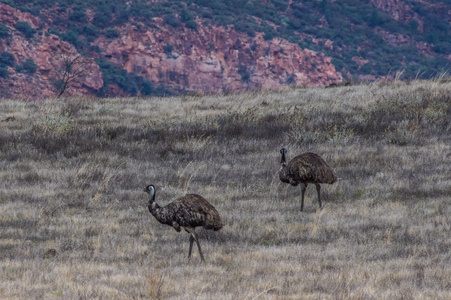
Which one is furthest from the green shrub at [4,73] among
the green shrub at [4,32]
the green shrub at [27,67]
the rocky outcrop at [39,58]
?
the green shrub at [4,32]

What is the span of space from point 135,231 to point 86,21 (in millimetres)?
71212

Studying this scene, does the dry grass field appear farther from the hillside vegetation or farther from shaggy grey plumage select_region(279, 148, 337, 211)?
the hillside vegetation

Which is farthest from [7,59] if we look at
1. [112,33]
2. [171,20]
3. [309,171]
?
[309,171]

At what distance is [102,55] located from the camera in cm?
7581

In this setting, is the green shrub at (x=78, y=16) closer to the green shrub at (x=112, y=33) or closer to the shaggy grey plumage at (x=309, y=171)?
the green shrub at (x=112, y=33)

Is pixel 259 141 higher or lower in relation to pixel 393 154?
lower

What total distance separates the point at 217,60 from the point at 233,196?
7854 centimetres

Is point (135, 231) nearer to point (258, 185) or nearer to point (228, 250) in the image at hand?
point (228, 250)

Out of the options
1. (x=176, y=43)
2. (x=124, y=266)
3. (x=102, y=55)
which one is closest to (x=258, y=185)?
(x=124, y=266)

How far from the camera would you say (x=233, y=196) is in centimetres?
1268

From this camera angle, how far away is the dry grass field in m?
7.50

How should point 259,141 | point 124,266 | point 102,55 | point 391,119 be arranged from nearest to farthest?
point 124,266 < point 259,141 < point 391,119 < point 102,55

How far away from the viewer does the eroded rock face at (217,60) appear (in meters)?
82.1

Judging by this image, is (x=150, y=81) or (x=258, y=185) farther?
(x=150, y=81)
